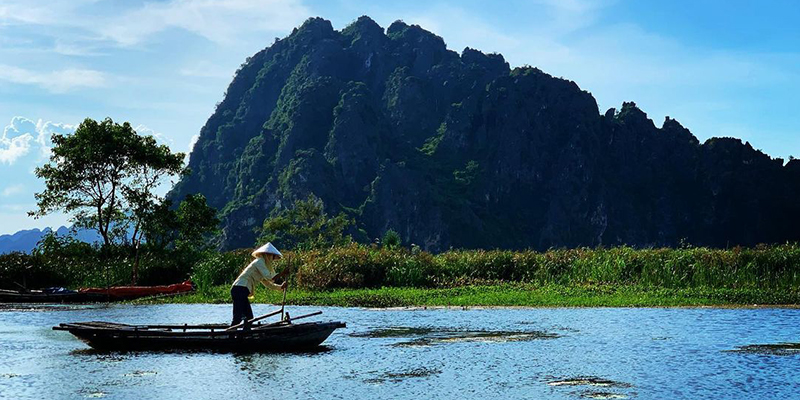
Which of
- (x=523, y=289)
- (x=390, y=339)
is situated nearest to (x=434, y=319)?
(x=390, y=339)

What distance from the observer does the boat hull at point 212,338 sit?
17797 mm

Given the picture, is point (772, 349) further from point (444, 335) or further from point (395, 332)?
point (395, 332)

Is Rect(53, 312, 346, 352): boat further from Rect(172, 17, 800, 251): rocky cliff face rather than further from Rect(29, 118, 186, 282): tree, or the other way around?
Rect(172, 17, 800, 251): rocky cliff face

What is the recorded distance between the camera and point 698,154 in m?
190

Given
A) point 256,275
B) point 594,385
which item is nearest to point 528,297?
point 256,275

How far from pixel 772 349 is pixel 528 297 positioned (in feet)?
38.9

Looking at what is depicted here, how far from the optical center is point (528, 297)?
29.2 metres

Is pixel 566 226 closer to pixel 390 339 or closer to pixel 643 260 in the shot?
pixel 643 260

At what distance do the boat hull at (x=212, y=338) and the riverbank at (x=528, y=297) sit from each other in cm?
1064

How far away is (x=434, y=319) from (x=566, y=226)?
166 m

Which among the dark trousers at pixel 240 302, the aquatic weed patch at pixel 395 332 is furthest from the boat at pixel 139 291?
the dark trousers at pixel 240 302

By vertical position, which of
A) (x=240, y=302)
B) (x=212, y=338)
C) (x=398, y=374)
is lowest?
(x=398, y=374)

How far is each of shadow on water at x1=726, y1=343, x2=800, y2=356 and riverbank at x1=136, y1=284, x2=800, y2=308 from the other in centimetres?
887

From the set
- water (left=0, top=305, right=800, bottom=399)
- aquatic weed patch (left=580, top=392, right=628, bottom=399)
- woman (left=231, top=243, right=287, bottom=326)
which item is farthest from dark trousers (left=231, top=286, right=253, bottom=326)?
aquatic weed patch (left=580, top=392, right=628, bottom=399)
